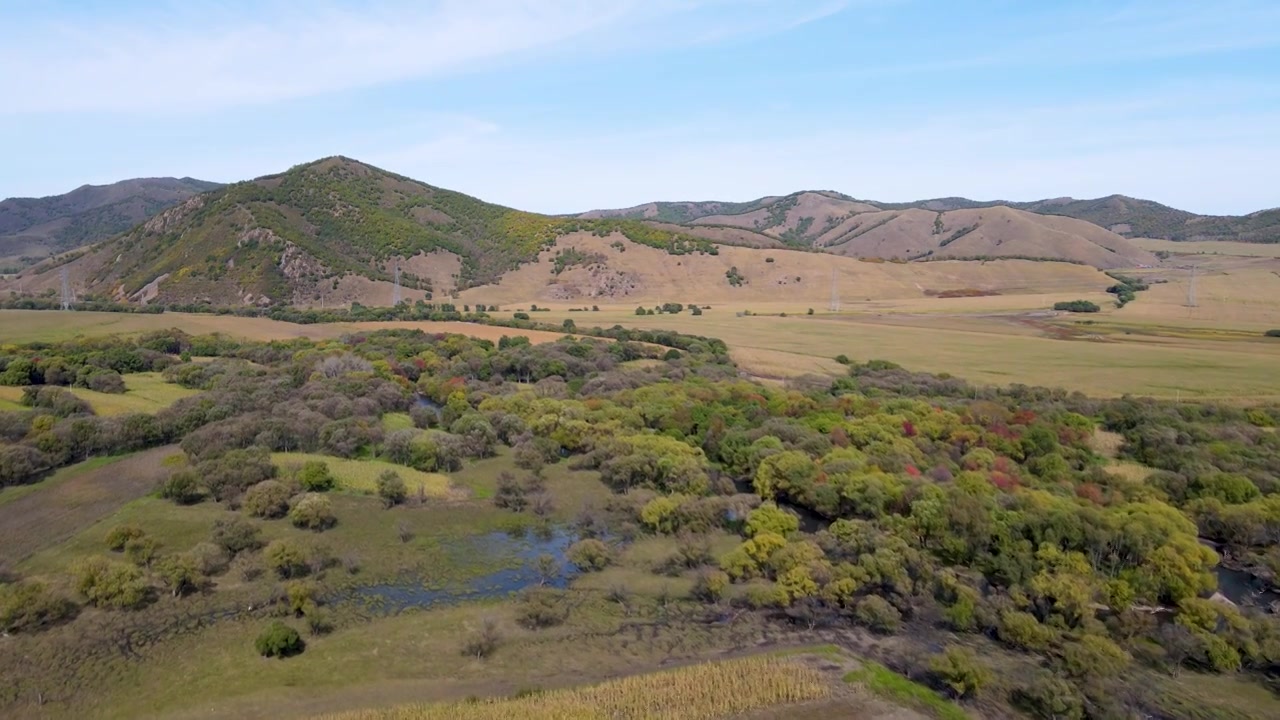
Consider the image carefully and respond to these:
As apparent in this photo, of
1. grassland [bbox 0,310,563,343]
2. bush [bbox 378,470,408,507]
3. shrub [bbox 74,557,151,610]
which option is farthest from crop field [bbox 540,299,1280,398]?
shrub [bbox 74,557,151,610]

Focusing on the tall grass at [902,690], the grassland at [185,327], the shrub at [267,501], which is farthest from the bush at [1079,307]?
the shrub at [267,501]

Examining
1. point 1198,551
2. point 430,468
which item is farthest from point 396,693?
point 1198,551

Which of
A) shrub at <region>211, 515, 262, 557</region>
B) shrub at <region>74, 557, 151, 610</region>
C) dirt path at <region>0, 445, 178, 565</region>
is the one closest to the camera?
shrub at <region>74, 557, 151, 610</region>

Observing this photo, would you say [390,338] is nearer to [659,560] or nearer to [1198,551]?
[659,560]

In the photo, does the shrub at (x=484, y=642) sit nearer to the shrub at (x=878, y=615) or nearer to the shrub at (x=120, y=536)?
the shrub at (x=878, y=615)

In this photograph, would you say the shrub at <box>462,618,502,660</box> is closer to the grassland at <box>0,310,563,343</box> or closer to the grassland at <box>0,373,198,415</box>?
the grassland at <box>0,373,198,415</box>

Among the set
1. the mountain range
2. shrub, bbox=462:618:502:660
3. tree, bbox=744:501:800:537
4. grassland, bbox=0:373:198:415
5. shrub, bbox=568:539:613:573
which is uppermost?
the mountain range

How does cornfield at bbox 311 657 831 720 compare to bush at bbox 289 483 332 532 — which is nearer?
cornfield at bbox 311 657 831 720
